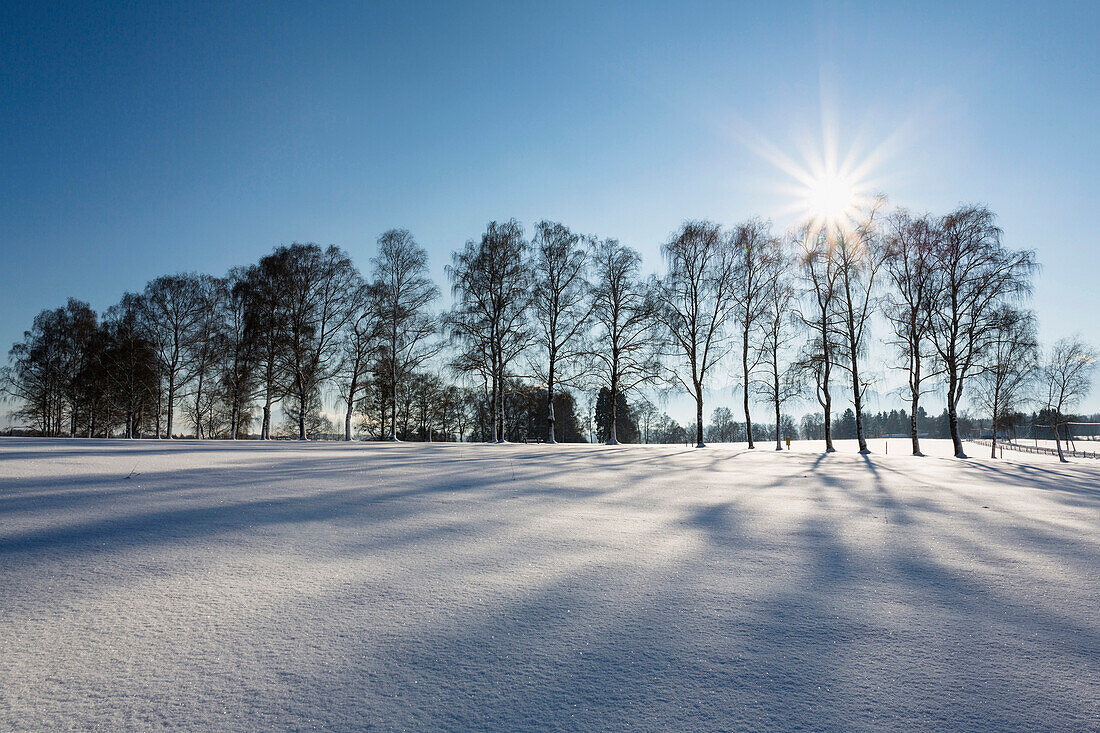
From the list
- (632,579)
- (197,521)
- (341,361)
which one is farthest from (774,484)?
(341,361)

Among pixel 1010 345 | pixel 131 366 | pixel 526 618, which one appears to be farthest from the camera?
pixel 131 366

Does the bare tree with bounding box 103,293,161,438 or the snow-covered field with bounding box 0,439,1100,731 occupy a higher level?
the bare tree with bounding box 103,293,161,438

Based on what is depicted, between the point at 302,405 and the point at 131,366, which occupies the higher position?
the point at 131,366

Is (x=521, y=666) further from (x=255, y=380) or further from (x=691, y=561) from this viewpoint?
(x=255, y=380)

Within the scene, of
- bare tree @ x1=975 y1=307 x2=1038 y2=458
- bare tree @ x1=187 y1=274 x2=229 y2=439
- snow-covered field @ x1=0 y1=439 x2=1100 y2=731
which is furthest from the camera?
bare tree @ x1=187 y1=274 x2=229 y2=439

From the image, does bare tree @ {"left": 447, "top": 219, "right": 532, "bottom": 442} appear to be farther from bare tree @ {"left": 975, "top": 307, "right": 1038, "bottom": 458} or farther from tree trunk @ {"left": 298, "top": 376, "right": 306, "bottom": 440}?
bare tree @ {"left": 975, "top": 307, "right": 1038, "bottom": 458}

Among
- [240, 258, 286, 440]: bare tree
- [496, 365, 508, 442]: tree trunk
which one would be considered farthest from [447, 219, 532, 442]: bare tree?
[240, 258, 286, 440]: bare tree

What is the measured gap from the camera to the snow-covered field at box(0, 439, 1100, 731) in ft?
6.34

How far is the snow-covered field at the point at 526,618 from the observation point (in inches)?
76.0

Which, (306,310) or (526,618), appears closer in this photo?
(526,618)

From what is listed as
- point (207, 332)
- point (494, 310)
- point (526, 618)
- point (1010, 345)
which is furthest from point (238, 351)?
point (1010, 345)

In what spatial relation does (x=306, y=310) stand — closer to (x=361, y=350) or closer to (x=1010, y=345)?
(x=361, y=350)

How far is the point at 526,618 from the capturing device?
2.71 metres

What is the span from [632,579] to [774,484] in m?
6.73
